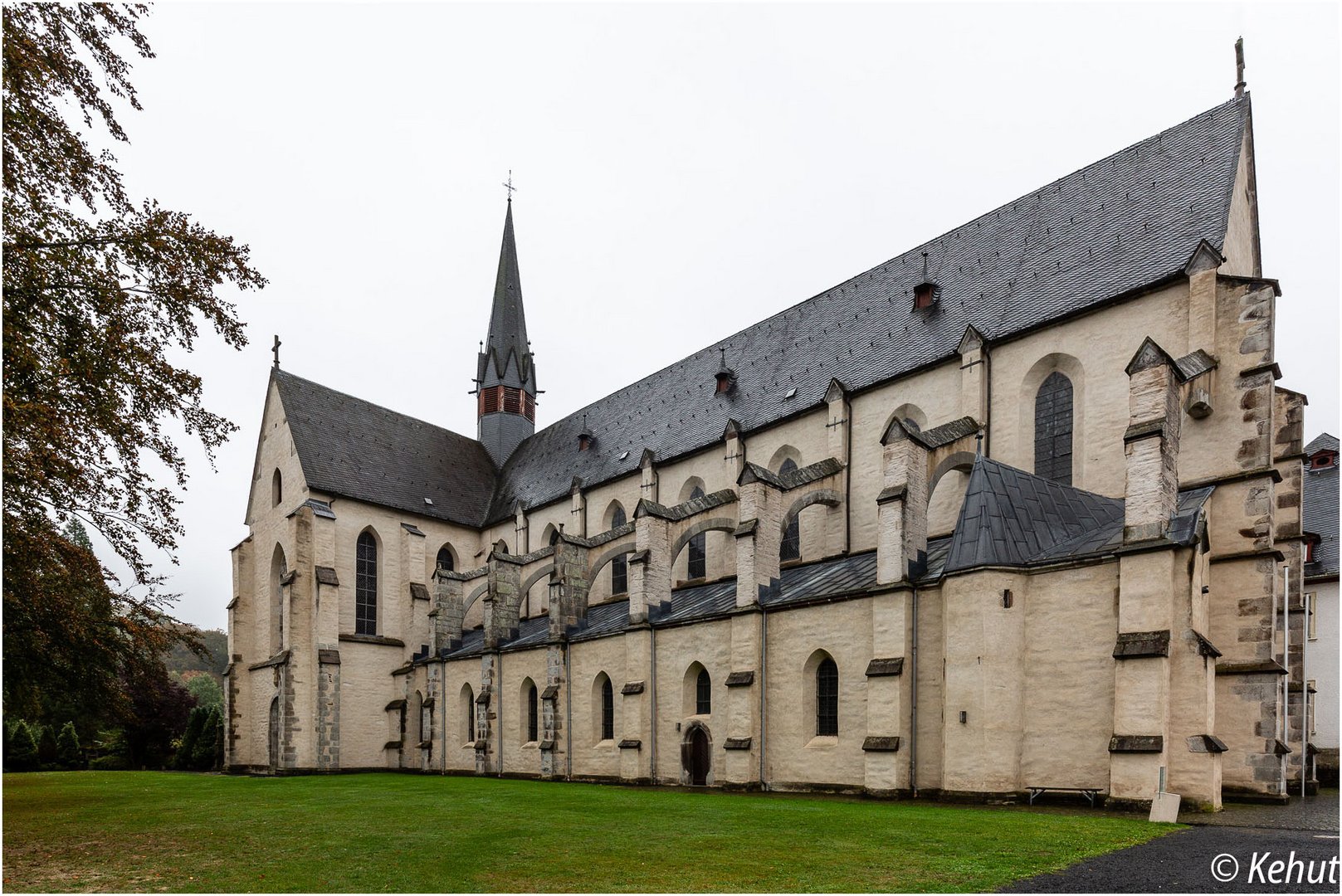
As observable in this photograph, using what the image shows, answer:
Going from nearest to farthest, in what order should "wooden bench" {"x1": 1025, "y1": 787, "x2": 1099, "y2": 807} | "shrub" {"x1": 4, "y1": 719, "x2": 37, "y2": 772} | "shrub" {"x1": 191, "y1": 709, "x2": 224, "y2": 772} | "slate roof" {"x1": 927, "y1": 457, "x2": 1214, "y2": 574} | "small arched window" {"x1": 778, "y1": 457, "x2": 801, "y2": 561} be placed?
"wooden bench" {"x1": 1025, "y1": 787, "x2": 1099, "y2": 807} → "slate roof" {"x1": 927, "y1": 457, "x2": 1214, "y2": 574} → "small arched window" {"x1": 778, "y1": 457, "x2": 801, "y2": 561} → "shrub" {"x1": 191, "y1": 709, "x2": 224, "y2": 772} → "shrub" {"x1": 4, "y1": 719, "x2": 37, "y2": 772}

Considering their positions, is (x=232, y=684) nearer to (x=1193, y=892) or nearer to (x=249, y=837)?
(x=249, y=837)

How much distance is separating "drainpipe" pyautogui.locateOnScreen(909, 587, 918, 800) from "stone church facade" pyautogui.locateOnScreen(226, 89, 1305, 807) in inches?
2.6

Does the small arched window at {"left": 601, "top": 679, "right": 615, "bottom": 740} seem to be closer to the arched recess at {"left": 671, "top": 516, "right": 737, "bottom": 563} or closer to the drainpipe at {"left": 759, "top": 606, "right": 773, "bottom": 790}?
the arched recess at {"left": 671, "top": 516, "right": 737, "bottom": 563}

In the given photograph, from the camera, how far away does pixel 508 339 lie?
5000 cm

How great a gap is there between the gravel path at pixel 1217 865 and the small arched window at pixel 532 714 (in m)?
20.5

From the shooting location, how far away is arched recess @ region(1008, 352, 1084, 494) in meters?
21.0

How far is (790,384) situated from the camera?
29234 millimetres

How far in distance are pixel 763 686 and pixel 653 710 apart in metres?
4.01

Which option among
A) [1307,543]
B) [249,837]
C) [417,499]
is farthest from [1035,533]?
[417,499]

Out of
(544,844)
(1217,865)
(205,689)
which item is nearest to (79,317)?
(544,844)

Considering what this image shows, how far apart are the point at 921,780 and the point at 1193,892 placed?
10591mm

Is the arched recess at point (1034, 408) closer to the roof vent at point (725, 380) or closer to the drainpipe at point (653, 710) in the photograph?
the drainpipe at point (653, 710)

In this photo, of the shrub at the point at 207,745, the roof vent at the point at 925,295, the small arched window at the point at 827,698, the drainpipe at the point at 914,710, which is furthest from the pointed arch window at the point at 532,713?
the shrub at the point at 207,745

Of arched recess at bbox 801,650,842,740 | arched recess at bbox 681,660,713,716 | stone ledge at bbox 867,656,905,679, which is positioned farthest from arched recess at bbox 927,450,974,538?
arched recess at bbox 681,660,713,716
